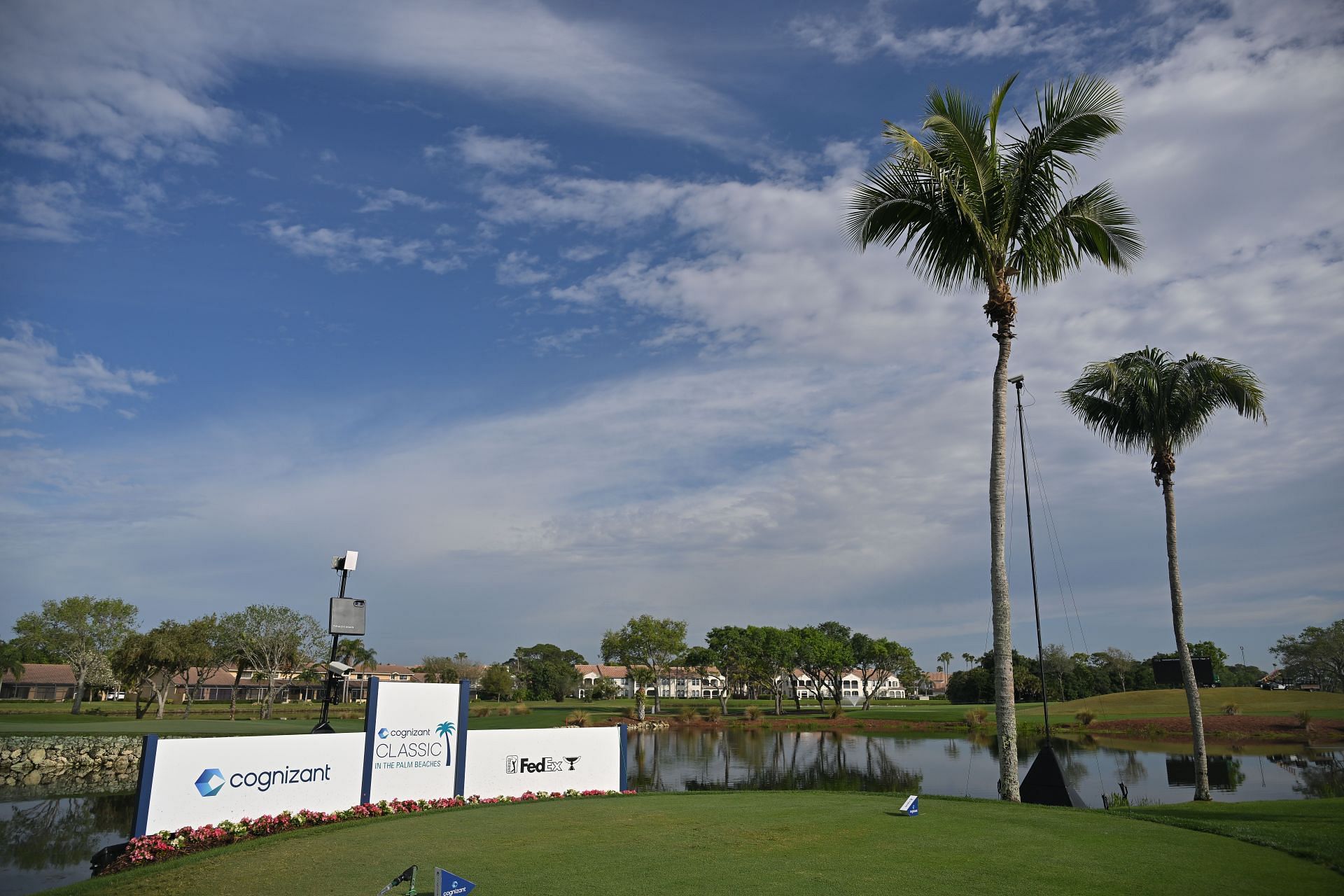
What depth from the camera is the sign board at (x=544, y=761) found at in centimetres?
1948

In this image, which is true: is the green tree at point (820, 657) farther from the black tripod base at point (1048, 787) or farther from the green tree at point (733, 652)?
the black tripod base at point (1048, 787)

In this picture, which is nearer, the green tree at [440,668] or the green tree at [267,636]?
the green tree at [267,636]

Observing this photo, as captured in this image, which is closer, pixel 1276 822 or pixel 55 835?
pixel 1276 822

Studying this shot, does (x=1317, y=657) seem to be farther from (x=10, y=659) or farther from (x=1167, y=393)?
(x=10, y=659)

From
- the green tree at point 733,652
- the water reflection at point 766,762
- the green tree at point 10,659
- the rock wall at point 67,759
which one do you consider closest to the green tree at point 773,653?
the green tree at point 733,652

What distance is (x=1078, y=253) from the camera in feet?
57.8

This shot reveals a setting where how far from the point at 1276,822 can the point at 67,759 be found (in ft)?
136

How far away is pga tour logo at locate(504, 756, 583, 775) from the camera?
782 inches

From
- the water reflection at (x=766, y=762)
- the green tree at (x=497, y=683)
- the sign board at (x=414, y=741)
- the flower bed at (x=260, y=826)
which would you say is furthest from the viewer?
the green tree at (x=497, y=683)

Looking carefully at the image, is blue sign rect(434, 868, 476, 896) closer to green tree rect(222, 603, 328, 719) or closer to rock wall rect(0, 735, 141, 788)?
rock wall rect(0, 735, 141, 788)

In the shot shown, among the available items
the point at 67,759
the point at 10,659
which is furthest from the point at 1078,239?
the point at 10,659

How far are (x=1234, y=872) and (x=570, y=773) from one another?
15141 mm

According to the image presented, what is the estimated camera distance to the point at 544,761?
802 inches

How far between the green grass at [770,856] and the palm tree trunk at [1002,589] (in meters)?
0.98
